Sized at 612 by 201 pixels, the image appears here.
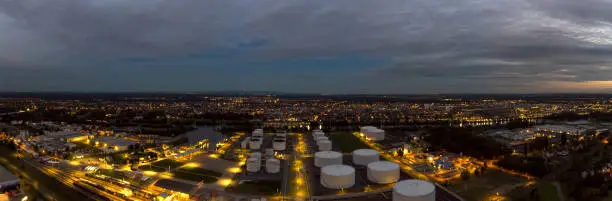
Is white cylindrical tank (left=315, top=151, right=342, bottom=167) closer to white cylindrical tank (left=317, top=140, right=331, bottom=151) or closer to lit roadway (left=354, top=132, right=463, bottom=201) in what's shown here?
lit roadway (left=354, top=132, right=463, bottom=201)

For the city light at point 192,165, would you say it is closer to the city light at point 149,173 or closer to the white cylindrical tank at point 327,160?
the city light at point 149,173

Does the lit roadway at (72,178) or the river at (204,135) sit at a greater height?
the river at (204,135)

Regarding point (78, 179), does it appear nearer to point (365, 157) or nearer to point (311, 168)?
point (311, 168)

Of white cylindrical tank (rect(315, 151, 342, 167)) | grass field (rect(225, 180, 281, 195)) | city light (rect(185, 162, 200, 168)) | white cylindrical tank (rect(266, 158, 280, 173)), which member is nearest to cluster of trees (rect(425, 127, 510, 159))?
→ white cylindrical tank (rect(315, 151, 342, 167))

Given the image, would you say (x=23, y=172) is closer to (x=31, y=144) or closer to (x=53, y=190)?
(x=53, y=190)

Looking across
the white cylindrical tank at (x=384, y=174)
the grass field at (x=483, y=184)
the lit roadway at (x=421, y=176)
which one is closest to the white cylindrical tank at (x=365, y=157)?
the lit roadway at (x=421, y=176)
